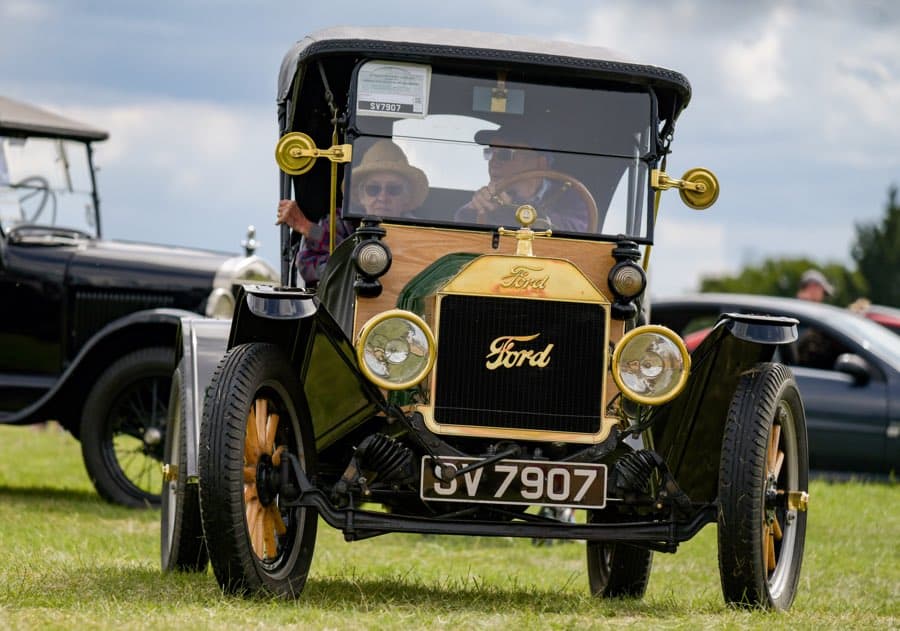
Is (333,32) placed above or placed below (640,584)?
above

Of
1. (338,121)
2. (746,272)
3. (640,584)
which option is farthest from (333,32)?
(746,272)

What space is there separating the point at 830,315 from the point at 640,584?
7164 mm

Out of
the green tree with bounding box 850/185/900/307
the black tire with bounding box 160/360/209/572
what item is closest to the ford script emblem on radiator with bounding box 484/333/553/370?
the black tire with bounding box 160/360/209/572

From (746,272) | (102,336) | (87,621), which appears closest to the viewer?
(87,621)

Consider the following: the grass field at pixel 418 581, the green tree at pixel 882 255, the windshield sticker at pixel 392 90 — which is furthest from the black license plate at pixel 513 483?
the green tree at pixel 882 255

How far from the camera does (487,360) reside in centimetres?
638

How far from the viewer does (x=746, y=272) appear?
408ft

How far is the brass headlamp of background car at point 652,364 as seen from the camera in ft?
20.8

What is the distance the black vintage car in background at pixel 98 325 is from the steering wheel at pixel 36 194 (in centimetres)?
1

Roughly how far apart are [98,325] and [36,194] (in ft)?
5.29

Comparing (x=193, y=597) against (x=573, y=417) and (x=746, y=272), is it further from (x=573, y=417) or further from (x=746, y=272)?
(x=746, y=272)

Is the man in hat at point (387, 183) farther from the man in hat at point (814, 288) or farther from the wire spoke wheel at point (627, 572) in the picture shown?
the man in hat at point (814, 288)

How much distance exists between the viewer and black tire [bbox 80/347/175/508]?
1173 centimetres

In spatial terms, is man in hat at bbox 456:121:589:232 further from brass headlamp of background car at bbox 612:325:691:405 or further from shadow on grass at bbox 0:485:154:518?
shadow on grass at bbox 0:485:154:518
